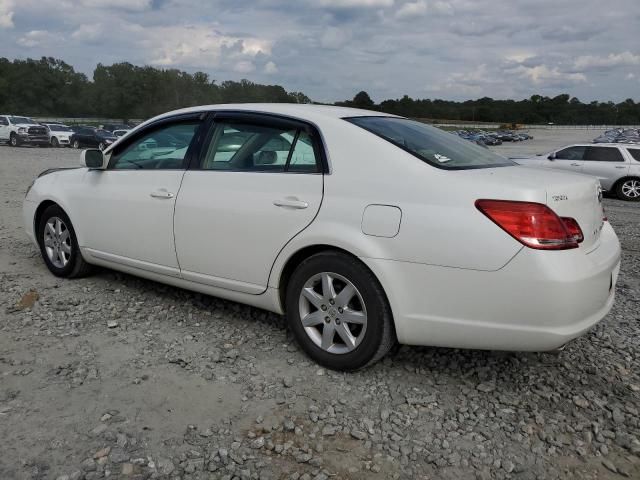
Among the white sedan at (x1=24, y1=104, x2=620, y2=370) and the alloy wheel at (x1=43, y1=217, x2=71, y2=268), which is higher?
the white sedan at (x1=24, y1=104, x2=620, y2=370)

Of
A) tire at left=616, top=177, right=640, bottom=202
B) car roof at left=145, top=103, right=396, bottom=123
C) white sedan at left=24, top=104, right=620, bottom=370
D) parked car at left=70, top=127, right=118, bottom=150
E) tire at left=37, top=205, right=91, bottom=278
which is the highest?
car roof at left=145, top=103, right=396, bottom=123

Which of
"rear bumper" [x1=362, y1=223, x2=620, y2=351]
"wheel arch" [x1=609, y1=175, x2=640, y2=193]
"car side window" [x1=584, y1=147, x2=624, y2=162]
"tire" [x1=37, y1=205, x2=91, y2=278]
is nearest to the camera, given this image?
"rear bumper" [x1=362, y1=223, x2=620, y2=351]

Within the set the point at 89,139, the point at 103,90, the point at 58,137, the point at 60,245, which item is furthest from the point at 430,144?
the point at 103,90

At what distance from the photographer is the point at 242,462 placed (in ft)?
8.25

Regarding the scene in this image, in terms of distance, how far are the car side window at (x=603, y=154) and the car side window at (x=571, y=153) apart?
0.16 m

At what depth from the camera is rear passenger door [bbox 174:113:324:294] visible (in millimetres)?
3400

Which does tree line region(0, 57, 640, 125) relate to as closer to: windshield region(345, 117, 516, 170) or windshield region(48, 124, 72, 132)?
windshield region(48, 124, 72, 132)

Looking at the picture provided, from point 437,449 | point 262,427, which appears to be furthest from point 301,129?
point 437,449

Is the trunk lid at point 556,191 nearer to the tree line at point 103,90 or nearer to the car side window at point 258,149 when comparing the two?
the car side window at point 258,149

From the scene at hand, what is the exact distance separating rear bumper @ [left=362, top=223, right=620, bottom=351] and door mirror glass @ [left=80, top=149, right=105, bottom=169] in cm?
261

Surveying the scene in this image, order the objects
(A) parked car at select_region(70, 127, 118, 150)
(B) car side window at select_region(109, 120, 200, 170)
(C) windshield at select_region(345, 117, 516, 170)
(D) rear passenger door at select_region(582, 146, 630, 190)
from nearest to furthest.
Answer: (C) windshield at select_region(345, 117, 516, 170) < (B) car side window at select_region(109, 120, 200, 170) < (D) rear passenger door at select_region(582, 146, 630, 190) < (A) parked car at select_region(70, 127, 118, 150)

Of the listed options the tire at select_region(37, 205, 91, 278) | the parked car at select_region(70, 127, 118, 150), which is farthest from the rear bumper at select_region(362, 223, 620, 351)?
the parked car at select_region(70, 127, 118, 150)

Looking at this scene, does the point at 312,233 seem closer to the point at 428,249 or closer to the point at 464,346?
the point at 428,249

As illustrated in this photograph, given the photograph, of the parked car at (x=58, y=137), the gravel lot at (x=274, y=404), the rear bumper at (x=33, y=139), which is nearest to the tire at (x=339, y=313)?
the gravel lot at (x=274, y=404)
